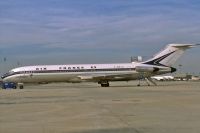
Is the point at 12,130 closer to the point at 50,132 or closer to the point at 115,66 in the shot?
the point at 50,132

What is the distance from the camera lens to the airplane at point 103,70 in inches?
2643

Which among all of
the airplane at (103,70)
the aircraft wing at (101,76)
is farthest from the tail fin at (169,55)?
the aircraft wing at (101,76)

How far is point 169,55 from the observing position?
68.8 metres

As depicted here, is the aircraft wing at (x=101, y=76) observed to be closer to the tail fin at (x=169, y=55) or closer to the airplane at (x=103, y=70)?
the airplane at (x=103, y=70)

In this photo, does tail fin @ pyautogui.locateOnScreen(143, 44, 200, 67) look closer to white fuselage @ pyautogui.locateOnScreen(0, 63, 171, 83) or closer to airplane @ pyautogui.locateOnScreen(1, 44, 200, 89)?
airplane @ pyautogui.locateOnScreen(1, 44, 200, 89)

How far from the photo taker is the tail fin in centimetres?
6862

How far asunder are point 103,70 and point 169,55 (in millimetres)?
10449

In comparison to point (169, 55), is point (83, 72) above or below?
below

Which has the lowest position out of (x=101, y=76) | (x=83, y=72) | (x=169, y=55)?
(x=101, y=76)

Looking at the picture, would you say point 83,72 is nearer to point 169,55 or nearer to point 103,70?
point 103,70

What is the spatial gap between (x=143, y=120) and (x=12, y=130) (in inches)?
174

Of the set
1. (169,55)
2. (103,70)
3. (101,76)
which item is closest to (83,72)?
(101,76)

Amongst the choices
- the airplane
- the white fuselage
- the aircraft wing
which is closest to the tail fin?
the airplane

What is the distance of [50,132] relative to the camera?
12.2 metres
